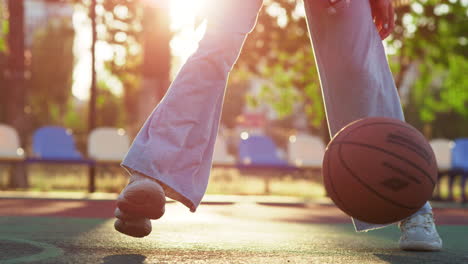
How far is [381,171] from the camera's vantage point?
3314 millimetres

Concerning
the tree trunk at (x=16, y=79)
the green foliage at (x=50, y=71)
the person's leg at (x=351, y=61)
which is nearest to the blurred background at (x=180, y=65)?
the tree trunk at (x=16, y=79)

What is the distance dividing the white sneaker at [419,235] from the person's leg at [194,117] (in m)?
1.09

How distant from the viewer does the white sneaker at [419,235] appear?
3908mm

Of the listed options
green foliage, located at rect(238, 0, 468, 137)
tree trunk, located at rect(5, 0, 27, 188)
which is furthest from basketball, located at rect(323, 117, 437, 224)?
green foliage, located at rect(238, 0, 468, 137)

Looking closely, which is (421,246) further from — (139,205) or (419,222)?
(139,205)

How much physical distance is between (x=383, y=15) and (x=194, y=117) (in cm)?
126

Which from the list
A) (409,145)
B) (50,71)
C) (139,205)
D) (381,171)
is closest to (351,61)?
(409,145)

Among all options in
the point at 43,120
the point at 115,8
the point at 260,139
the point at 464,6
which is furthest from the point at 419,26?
the point at 43,120

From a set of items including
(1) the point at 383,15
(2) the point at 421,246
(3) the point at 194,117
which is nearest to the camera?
(3) the point at 194,117

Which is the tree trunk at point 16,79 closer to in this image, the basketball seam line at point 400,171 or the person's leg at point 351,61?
the person's leg at point 351,61

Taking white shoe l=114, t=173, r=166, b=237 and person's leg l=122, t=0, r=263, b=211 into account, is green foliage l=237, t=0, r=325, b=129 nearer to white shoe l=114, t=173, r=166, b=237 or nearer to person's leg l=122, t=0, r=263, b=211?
person's leg l=122, t=0, r=263, b=211

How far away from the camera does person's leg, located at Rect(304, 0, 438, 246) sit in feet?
13.2

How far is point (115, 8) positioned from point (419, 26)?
6.92 m

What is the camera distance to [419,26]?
1802cm
